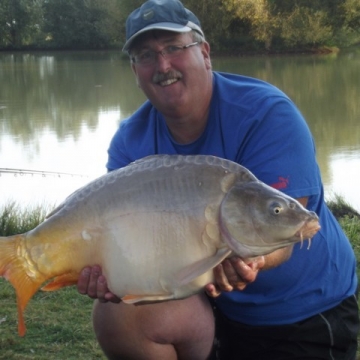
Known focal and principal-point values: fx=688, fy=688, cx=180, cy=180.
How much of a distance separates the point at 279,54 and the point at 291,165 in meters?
23.5

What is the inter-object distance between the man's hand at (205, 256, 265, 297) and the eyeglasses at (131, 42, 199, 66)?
0.64 meters

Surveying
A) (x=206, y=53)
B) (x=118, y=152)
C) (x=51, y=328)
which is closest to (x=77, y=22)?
(x=51, y=328)

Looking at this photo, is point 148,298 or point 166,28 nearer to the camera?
point 148,298

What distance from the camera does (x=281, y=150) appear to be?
5.54 ft

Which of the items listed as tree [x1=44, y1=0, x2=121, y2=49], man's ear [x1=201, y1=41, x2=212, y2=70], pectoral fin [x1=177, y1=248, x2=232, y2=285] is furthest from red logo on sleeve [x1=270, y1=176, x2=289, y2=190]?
tree [x1=44, y1=0, x2=121, y2=49]

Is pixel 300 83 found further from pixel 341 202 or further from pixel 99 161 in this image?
pixel 341 202

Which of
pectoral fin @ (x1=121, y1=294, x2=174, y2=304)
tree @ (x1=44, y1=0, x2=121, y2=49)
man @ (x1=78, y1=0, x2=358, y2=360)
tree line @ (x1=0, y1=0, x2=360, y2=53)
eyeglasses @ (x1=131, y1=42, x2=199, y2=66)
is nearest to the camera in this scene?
pectoral fin @ (x1=121, y1=294, x2=174, y2=304)

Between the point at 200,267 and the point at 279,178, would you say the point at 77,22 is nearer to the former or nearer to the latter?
the point at 279,178

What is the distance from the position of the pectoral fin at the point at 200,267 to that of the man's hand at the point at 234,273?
46 mm

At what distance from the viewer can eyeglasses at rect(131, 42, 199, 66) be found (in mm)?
1849

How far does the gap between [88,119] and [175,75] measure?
8773 mm

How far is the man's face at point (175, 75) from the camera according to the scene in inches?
72.3

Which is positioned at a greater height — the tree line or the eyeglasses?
the eyeglasses

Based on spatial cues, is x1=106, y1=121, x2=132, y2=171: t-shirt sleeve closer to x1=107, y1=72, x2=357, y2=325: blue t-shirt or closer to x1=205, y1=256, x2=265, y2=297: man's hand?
x1=107, y1=72, x2=357, y2=325: blue t-shirt
